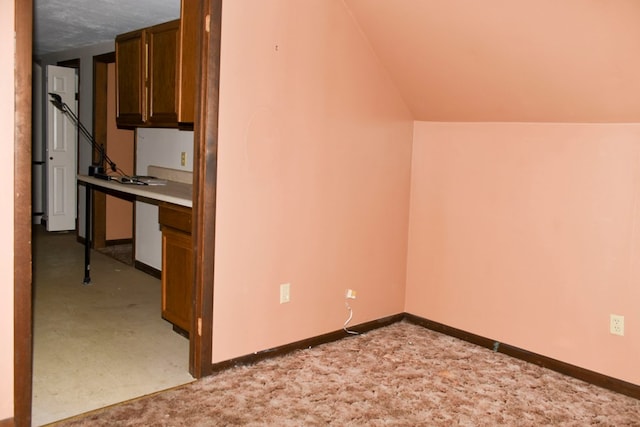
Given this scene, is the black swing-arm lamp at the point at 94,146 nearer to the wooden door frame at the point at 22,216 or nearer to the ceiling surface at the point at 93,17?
the ceiling surface at the point at 93,17

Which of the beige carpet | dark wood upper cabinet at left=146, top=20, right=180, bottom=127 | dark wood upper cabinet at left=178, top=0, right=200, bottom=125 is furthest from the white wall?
the beige carpet

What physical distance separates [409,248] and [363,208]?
1.90 ft

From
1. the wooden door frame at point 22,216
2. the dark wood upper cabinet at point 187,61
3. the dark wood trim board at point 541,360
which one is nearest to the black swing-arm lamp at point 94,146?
the dark wood upper cabinet at point 187,61

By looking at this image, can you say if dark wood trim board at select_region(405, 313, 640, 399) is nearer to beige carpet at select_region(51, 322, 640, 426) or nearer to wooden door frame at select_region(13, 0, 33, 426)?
beige carpet at select_region(51, 322, 640, 426)

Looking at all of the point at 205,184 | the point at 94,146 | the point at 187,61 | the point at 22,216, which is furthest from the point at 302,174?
the point at 94,146

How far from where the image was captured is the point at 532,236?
3.50 meters

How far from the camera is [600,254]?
3.21 m

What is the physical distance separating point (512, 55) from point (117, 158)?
469 cm

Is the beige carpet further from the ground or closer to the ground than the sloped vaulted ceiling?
closer to the ground

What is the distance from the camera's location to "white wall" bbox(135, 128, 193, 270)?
507cm

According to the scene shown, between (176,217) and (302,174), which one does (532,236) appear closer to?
(302,174)

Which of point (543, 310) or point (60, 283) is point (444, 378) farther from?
point (60, 283)

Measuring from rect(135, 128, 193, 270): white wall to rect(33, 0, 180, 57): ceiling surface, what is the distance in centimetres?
94

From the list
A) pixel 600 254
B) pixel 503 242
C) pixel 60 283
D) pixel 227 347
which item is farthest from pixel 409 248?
pixel 60 283
